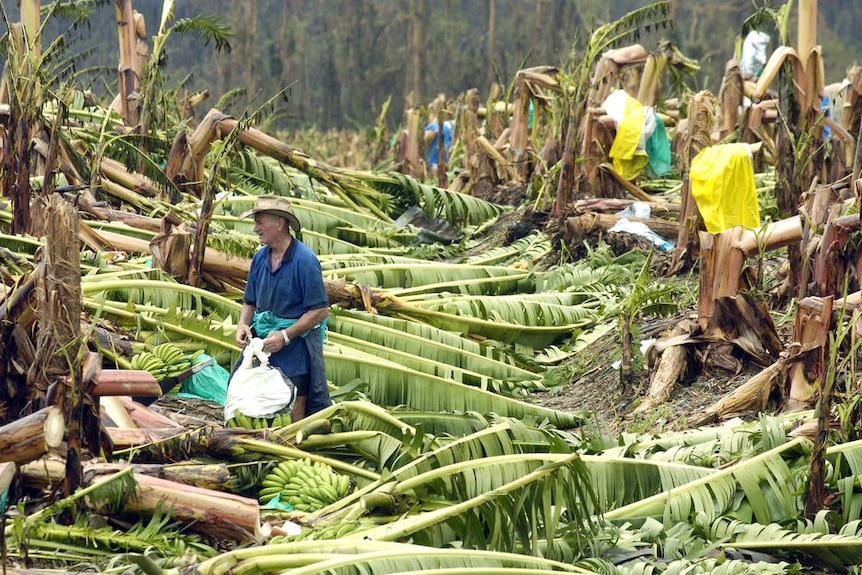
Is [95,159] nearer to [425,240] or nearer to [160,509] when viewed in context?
[425,240]

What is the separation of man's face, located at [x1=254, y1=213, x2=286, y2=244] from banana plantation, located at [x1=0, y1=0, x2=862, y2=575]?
37.2 inches

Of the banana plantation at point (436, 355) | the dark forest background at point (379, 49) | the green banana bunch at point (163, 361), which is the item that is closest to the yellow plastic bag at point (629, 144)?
the banana plantation at point (436, 355)

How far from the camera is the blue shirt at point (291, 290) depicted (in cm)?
582

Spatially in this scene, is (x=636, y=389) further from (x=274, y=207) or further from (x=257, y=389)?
(x=274, y=207)

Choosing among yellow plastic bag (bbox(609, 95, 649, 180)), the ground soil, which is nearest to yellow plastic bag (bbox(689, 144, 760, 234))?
the ground soil

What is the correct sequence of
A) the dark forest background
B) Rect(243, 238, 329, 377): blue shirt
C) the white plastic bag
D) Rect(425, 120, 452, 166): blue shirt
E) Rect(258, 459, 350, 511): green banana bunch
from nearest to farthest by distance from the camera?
Rect(258, 459, 350, 511): green banana bunch, the white plastic bag, Rect(243, 238, 329, 377): blue shirt, Rect(425, 120, 452, 166): blue shirt, the dark forest background

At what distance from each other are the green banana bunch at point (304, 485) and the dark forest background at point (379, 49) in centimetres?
2715

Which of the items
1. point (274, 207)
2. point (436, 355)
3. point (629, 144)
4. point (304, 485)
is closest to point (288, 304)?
point (274, 207)

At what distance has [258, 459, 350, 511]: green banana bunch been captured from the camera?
4.73 meters

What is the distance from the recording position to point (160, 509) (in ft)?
13.7

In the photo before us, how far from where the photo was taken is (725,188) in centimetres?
879

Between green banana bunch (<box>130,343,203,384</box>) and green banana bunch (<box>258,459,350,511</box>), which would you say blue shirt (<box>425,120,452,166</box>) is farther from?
green banana bunch (<box>258,459,350,511</box>)

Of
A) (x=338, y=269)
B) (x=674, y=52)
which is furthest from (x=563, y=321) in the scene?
(x=674, y=52)

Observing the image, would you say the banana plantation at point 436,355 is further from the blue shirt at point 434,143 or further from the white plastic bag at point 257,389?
the blue shirt at point 434,143
